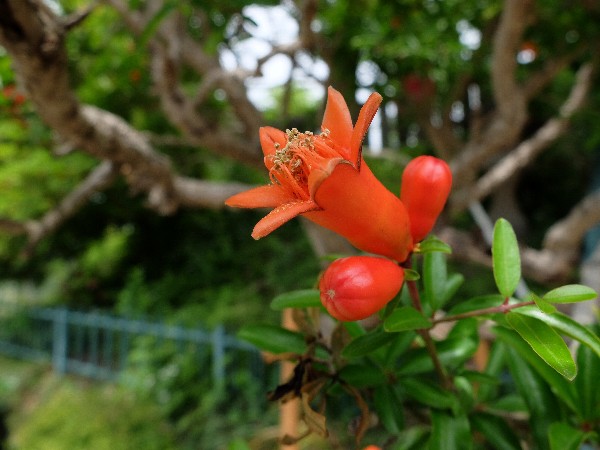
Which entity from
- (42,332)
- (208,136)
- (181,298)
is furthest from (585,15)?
(42,332)

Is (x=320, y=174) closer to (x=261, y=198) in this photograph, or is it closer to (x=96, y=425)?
(x=261, y=198)

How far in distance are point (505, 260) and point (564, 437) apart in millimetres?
Answer: 231

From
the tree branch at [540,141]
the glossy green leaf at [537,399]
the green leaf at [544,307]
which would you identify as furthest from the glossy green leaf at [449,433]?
the tree branch at [540,141]

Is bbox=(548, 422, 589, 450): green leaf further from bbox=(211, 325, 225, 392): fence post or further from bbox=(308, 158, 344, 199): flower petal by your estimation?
bbox=(211, 325, 225, 392): fence post

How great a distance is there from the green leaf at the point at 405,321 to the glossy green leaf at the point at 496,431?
242 millimetres

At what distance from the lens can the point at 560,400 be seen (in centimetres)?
72

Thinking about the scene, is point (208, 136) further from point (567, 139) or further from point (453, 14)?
point (567, 139)

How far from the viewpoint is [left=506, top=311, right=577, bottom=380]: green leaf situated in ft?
1.52

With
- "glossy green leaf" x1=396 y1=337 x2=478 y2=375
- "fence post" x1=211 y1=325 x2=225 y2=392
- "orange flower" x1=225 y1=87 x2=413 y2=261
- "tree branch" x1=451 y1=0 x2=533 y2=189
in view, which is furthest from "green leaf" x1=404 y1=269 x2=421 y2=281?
"fence post" x1=211 y1=325 x2=225 y2=392

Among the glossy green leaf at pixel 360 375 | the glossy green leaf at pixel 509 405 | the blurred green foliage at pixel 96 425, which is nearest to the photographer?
the glossy green leaf at pixel 360 375

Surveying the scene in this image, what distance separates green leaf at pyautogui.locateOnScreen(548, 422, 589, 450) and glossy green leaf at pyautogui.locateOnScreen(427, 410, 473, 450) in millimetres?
95

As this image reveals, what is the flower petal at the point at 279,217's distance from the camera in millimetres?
441

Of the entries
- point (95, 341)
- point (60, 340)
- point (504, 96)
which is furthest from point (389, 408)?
point (60, 340)

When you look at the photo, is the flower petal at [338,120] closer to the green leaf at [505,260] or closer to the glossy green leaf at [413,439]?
the green leaf at [505,260]
